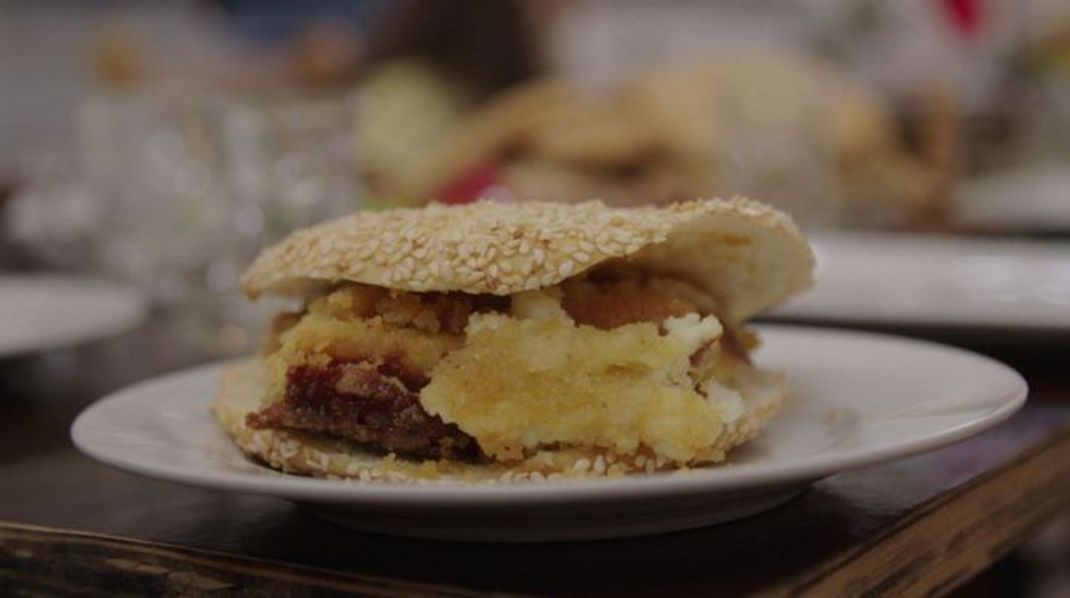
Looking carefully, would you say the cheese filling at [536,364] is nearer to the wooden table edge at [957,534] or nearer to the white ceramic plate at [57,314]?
the wooden table edge at [957,534]

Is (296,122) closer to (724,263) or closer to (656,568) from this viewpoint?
(724,263)

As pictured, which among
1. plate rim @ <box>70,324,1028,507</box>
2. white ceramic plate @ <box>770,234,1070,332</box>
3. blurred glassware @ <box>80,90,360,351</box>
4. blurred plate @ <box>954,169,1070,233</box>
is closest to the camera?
plate rim @ <box>70,324,1028,507</box>

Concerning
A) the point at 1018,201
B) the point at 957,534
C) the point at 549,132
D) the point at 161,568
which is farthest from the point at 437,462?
the point at 1018,201

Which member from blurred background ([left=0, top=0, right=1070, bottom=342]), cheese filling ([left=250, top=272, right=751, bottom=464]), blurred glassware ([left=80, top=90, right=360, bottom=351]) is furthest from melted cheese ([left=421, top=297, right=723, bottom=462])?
blurred glassware ([left=80, top=90, right=360, bottom=351])

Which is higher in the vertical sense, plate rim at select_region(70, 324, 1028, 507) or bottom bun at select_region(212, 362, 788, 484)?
plate rim at select_region(70, 324, 1028, 507)

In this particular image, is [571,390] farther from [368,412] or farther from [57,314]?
[57,314]

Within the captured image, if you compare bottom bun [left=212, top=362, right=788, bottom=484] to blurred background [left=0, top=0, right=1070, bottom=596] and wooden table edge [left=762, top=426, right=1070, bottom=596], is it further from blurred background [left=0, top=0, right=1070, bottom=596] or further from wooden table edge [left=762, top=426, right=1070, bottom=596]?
blurred background [left=0, top=0, right=1070, bottom=596]

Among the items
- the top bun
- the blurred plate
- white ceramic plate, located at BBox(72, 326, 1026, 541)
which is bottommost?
the blurred plate
